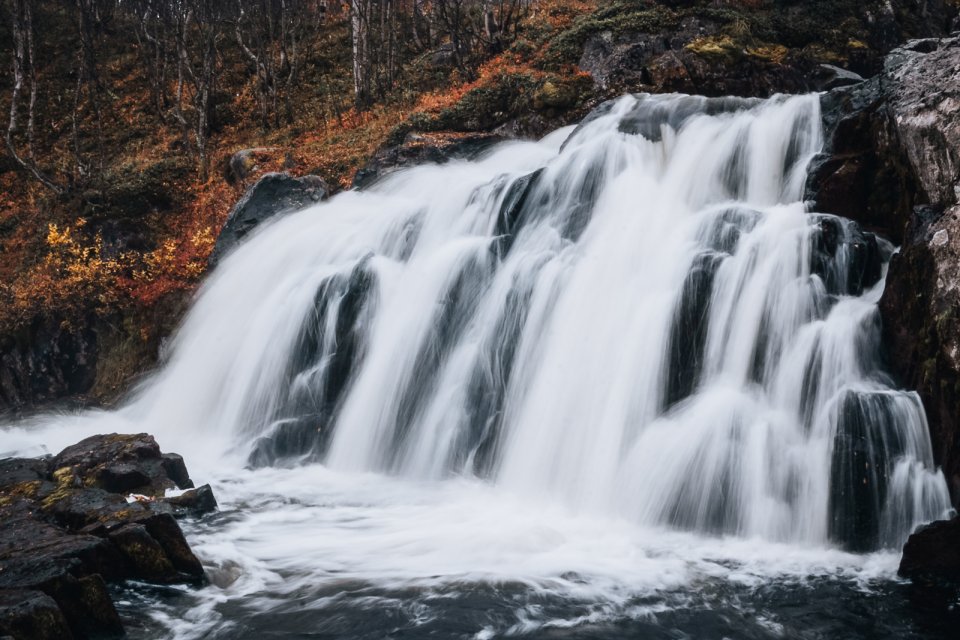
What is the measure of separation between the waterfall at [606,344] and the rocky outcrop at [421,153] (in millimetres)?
1726

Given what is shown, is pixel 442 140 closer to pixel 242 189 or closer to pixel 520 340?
pixel 242 189

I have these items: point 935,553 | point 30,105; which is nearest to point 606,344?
point 935,553

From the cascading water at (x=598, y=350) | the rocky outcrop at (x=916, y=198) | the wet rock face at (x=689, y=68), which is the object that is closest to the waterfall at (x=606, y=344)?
the cascading water at (x=598, y=350)

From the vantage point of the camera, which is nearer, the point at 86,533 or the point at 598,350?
the point at 86,533

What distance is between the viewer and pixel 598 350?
8.96 m

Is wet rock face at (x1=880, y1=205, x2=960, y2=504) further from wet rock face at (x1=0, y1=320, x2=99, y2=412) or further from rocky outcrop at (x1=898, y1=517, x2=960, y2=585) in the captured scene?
wet rock face at (x1=0, y1=320, x2=99, y2=412)

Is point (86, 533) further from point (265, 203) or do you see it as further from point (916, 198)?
point (265, 203)

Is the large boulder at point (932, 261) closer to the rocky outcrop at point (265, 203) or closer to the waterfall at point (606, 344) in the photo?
the waterfall at point (606, 344)

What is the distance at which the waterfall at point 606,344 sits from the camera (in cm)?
699

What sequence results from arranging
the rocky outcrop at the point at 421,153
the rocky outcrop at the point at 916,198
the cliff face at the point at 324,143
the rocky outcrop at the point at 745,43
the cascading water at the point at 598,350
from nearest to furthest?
the rocky outcrop at the point at 916,198 < the cascading water at the point at 598,350 < the cliff face at the point at 324,143 < the rocky outcrop at the point at 421,153 < the rocky outcrop at the point at 745,43

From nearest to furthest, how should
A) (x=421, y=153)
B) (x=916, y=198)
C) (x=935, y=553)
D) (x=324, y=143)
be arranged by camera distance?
(x=935, y=553), (x=916, y=198), (x=421, y=153), (x=324, y=143)

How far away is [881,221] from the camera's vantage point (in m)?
8.77

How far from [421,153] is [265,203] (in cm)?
330

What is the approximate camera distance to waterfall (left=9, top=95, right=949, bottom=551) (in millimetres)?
6988
